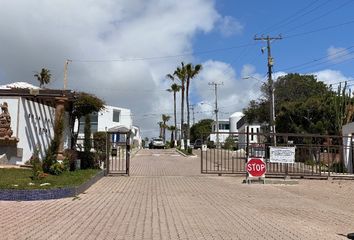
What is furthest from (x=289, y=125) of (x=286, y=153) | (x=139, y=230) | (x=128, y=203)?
(x=139, y=230)

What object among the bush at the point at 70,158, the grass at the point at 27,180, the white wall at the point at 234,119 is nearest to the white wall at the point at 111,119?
the bush at the point at 70,158

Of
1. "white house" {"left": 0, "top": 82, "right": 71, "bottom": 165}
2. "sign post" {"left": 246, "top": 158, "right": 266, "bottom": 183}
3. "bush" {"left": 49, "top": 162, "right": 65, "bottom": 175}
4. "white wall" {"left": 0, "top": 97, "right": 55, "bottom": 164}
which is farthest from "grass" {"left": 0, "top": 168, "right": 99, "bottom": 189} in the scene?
"sign post" {"left": 246, "top": 158, "right": 266, "bottom": 183}

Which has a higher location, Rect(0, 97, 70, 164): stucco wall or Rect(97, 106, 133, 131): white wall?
Rect(97, 106, 133, 131): white wall

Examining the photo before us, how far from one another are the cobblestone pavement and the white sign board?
457cm

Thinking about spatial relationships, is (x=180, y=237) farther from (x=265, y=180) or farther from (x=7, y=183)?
(x=265, y=180)

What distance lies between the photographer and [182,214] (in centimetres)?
1159

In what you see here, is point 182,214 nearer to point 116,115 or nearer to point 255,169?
point 255,169

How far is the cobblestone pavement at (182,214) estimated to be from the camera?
927 cm

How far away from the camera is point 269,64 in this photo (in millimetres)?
45312

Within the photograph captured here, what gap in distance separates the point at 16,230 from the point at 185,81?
201 ft

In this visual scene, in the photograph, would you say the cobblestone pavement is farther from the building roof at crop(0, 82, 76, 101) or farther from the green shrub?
the green shrub

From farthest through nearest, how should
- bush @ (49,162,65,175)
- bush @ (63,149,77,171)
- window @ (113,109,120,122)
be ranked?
window @ (113,109,120,122) → bush @ (63,149,77,171) → bush @ (49,162,65,175)

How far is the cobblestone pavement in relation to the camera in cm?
927

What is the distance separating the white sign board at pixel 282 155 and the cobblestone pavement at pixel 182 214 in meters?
4.57
